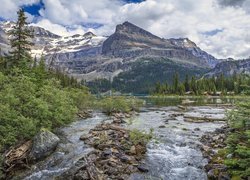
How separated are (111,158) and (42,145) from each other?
24.1ft

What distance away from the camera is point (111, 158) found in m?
25.0

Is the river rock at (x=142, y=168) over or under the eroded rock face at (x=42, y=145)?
under

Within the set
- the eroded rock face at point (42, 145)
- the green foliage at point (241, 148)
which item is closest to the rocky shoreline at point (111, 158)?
the eroded rock face at point (42, 145)

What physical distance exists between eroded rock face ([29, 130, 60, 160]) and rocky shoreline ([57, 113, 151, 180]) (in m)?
4.14

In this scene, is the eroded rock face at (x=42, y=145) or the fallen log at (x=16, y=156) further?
the eroded rock face at (x=42, y=145)

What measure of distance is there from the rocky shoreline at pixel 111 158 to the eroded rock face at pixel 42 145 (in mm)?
4135

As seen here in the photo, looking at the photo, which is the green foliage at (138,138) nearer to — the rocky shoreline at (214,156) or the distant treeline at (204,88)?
the rocky shoreline at (214,156)

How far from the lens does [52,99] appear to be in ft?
131

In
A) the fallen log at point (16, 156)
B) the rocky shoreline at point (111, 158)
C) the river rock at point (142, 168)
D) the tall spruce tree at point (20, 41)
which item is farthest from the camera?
the tall spruce tree at point (20, 41)

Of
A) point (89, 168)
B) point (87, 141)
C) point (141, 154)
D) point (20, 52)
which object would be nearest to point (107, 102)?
point (20, 52)

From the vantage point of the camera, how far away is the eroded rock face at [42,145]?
2684 cm

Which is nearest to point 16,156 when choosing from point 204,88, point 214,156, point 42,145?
point 42,145

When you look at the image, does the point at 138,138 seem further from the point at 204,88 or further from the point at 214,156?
the point at 204,88

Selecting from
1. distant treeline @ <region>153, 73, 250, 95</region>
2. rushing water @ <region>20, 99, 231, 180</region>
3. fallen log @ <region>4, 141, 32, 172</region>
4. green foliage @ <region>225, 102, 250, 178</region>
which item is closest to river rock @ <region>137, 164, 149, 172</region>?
rushing water @ <region>20, 99, 231, 180</region>
